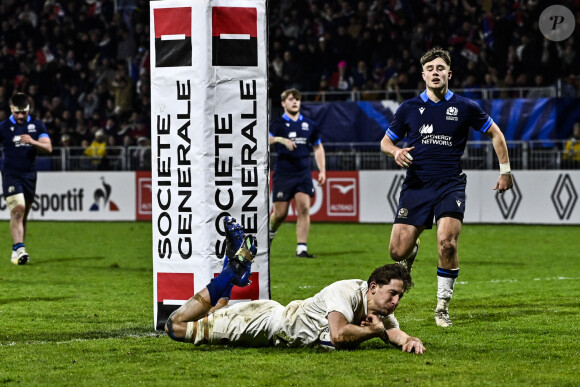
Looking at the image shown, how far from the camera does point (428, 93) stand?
914cm

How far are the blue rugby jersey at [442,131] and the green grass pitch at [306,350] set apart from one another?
136cm

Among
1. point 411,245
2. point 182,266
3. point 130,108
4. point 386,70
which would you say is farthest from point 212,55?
point 130,108

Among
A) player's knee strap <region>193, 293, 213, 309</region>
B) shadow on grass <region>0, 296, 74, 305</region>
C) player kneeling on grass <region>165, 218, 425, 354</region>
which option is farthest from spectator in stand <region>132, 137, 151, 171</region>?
player's knee strap <region>193, 293, 213, 309</region>

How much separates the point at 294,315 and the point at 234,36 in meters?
2.38

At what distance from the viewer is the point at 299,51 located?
2683 cm

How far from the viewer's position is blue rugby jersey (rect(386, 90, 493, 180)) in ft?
29.5

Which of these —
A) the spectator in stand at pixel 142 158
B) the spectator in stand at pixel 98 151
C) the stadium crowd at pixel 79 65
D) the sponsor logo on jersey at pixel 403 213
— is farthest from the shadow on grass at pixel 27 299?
the stadium crowd at pixel 79 65

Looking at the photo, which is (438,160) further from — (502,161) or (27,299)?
(27,299)

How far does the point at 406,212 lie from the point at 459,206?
1.59ft

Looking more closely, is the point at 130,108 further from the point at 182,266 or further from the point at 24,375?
the point at 24,375

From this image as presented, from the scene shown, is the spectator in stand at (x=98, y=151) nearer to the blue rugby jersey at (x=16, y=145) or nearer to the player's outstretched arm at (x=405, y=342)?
the blue rugby jersey at (x=16, y=145)

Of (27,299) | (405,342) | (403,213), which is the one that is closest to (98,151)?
(27,299)

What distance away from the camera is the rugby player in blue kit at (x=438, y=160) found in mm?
8852

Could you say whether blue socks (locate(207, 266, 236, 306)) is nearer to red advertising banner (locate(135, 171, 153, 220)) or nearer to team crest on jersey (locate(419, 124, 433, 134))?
team crest on jersey (locate(419, 124, 433, 134))
